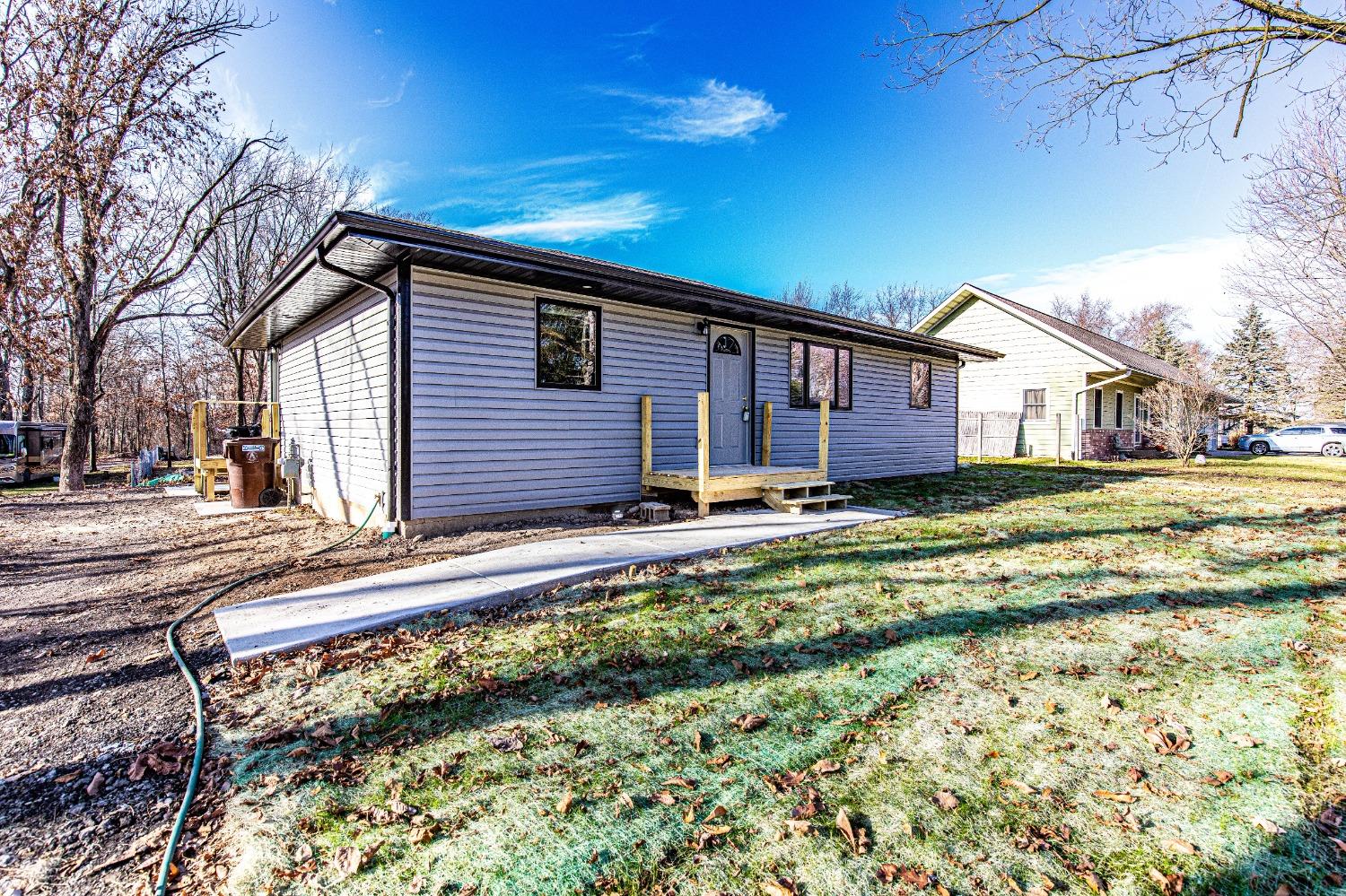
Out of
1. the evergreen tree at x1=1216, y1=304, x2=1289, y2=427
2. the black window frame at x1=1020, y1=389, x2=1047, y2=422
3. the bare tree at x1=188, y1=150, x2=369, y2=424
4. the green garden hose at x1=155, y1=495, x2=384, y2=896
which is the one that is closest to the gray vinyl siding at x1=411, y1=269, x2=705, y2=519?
the green garden hose at x1=155, y1=495, x2=384, y2=896

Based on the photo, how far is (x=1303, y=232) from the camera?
861 cm

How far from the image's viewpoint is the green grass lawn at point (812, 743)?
1819mm

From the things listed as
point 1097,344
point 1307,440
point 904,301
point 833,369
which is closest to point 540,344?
point 833,369

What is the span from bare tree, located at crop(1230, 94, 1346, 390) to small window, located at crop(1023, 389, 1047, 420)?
8563 millimetres

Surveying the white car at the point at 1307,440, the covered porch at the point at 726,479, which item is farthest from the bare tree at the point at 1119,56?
the white car at the point at 1307,440

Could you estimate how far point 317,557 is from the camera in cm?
584

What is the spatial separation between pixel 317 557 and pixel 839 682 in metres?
5.24

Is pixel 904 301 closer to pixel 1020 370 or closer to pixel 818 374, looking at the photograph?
pixel 1020 370

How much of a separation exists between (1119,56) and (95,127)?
59.2 ft

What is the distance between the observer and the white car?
86.3ft

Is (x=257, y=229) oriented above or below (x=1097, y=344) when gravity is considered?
above

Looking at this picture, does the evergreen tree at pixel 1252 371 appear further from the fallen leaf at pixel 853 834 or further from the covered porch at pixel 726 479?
the fallen leaf at pixel 853 834

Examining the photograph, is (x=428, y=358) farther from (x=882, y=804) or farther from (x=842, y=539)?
(x=882, y=804)

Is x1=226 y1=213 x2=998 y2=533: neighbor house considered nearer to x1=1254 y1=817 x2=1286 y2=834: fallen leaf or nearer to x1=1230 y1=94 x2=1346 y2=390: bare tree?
x1=1254 y1=817 x2=1286 y2=834: fallen leaf
